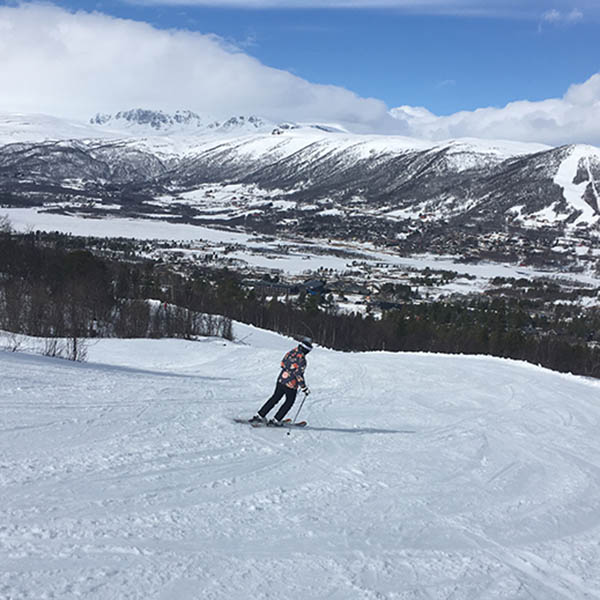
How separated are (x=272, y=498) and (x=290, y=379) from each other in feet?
10.8

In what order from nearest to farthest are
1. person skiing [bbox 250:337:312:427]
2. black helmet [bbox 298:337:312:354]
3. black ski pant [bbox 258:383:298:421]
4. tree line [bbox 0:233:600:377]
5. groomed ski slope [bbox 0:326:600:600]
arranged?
groomed ski slope [bbox 0:326:600:600] < black helmet [bbox 298:337:312:354] < person skiing [bbox 250:337:312:427] < black ski pant [bbox 258:383:298:421] < tree line [bbox 0:233:600:377]

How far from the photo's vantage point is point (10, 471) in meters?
6.56

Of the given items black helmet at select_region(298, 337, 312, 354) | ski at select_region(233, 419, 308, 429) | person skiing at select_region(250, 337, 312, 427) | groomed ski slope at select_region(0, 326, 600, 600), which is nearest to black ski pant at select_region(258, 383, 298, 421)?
person skiing at select_region(250, 337, 312, 427)

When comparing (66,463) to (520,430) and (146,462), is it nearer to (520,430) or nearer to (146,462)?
(146,462)

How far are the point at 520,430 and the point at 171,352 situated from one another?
1482 cm

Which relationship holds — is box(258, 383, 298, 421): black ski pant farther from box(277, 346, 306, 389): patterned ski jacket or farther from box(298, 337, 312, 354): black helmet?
box(298, 337, 312, 354): black helmet

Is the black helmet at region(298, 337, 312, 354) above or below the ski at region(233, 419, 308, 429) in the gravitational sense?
above

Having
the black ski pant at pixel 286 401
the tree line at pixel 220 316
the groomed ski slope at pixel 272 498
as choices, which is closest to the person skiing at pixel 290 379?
the black ski pant at pixel 286 401

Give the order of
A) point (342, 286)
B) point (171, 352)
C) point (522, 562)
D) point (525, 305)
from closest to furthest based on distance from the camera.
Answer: point (522, 562) < point (171, 352) < point (525, 305) < point (342, 286)

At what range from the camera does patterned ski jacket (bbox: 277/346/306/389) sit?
32.9 ft

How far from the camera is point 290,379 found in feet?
33.2

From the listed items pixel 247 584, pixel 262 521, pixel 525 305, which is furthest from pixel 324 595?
pixel 525 305

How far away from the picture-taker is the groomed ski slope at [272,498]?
507 cm

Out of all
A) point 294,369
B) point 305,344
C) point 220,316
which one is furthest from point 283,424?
point 220,316
